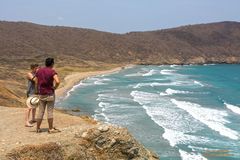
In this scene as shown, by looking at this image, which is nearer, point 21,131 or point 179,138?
point 21,131

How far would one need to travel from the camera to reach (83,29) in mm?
184875

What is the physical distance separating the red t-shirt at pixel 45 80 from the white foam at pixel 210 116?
22.5 metres

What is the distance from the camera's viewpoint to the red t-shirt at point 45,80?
43.1 ft

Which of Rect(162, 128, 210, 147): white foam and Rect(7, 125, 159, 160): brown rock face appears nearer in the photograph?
Rect(7, 125, 159, 160): brown rock face

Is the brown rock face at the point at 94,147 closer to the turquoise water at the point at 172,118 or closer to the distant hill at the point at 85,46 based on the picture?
the turquoise water at the point at 172,118

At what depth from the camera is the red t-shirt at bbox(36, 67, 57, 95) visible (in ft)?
43.1

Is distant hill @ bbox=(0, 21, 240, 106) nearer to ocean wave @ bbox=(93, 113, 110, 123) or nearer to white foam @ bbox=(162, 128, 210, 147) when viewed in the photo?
ocean wave @ bbox=(93, 113, 110, 123)

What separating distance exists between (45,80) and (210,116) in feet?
104

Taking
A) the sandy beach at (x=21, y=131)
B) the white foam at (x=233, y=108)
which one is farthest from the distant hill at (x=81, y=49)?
the sandy beach at (x=21, y=131)

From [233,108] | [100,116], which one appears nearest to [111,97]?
[233,108]

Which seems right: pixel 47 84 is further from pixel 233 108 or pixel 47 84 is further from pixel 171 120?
pixel 233 108

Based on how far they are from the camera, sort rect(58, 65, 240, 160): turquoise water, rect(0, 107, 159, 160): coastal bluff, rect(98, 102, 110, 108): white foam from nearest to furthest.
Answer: rect(0, 107, 159, 160): coastal bluff → rect(58, 65, 240, 160): turquoise water → rect(98, 102, 110, 108): white foam

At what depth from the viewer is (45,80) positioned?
1326cm

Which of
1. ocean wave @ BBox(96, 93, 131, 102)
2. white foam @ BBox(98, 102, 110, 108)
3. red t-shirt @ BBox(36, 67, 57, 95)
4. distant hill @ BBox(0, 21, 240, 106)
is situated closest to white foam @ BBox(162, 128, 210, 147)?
white foam @ BBox(98, 102, 110, 108)
